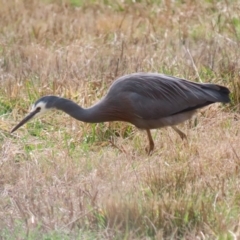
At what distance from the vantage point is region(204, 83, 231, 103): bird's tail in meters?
7.59

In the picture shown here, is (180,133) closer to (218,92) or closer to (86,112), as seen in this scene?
(218,92)

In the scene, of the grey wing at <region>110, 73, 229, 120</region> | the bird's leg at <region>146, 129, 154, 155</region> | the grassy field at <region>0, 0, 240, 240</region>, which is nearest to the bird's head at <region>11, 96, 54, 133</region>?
the grassy field at <region>0, 0, 240, 240</region>

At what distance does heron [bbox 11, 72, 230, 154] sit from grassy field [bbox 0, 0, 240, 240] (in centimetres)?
20

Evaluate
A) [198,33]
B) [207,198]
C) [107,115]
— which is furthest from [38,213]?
[198,33]

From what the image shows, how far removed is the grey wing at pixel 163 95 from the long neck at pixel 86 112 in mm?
225

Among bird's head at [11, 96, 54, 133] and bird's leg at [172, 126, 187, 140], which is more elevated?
bird's head at [11, 96, 54, 133]

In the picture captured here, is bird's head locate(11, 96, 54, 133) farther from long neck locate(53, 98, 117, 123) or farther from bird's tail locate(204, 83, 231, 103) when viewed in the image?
bird's tail locate(204, 83, 231, 103)

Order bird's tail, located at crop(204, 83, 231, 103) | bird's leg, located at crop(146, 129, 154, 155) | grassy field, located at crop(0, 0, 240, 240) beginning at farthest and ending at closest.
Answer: bird's tail, located at crop(204, 83, 231, 103)
bird's leg, located at crop(146, 129, 154, 155)
grassy field, located at crop(0, 0, 240, 240)

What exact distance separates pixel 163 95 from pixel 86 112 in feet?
2.21

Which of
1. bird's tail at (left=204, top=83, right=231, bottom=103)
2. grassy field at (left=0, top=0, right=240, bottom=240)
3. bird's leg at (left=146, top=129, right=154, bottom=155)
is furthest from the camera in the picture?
bird's tail at (left=204, top=83, right=231, bottom=103)

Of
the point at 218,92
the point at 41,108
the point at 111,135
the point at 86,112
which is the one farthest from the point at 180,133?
the point at 41,108

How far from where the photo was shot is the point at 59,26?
11.2m

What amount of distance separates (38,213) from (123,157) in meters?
1.49

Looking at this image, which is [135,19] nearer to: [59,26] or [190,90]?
[59,26]
